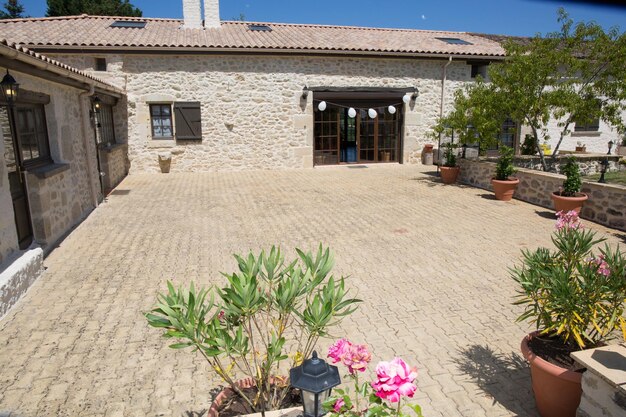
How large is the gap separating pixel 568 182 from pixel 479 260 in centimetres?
354

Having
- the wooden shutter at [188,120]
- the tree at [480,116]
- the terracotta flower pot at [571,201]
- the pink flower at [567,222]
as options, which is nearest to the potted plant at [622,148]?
the tree at [480,116]

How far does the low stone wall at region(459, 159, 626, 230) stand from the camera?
7.16 m

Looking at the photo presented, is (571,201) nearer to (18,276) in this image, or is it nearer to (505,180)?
(505,180)

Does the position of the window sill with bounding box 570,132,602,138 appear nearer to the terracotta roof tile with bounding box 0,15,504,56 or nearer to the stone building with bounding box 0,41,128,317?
the terracotta roof tile with bounding box 0,15,504,56

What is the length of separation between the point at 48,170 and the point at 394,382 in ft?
20.2

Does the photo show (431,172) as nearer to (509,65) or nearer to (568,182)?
(509,65)

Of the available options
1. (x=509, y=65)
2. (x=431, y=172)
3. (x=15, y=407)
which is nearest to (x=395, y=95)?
(x=431, y=172)

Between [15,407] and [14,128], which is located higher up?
[14,128]

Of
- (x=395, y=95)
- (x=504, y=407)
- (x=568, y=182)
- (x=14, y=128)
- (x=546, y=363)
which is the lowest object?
(x=504, y=407)

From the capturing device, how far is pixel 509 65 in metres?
9.76

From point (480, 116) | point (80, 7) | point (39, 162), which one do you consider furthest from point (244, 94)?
point (80, 7)

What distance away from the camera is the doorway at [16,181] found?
16.9 feet

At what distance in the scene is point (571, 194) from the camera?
7801 millimetres

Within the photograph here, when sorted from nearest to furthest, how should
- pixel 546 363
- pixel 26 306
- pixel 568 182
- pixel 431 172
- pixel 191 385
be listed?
pixel 546 363 → pixel 191 385 → pixel 26 306 → pixel 568 182 → pixel 431 172
